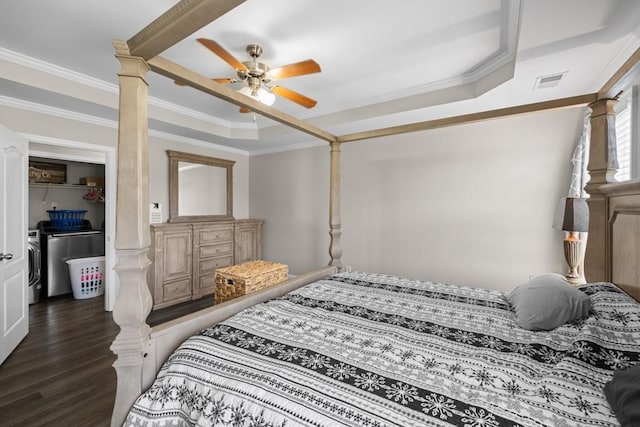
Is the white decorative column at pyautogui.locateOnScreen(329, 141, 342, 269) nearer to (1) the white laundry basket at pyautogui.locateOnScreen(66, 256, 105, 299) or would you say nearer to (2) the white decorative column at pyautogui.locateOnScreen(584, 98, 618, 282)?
(2) the white decorative column at pyautogui.locateOnScreen(584, 98, 618, 282)

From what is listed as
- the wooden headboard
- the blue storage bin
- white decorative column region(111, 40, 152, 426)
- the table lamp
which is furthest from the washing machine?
the table lamp

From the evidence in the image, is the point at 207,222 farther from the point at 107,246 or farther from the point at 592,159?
the point at 592,159

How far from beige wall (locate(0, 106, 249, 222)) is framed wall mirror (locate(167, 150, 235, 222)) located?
0.11 metres

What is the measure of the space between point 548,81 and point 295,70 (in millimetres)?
1957

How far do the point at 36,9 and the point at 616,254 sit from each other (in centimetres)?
393

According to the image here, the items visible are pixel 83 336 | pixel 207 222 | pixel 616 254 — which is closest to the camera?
pixel 616 254

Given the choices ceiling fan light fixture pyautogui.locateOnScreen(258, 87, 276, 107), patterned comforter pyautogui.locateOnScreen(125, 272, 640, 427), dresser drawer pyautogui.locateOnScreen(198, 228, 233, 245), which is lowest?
patterned comforter pyautogui.locateOnScreen(125, 272, 640, 427)

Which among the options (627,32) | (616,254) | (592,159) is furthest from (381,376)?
(627,32)

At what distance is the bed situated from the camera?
0.90 metres

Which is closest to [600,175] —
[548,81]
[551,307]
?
[548,81]

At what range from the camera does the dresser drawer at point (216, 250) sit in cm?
414

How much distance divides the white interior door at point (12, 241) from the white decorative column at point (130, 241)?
1.97 meters

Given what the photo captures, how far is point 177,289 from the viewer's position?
3811mm

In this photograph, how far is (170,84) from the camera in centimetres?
291
